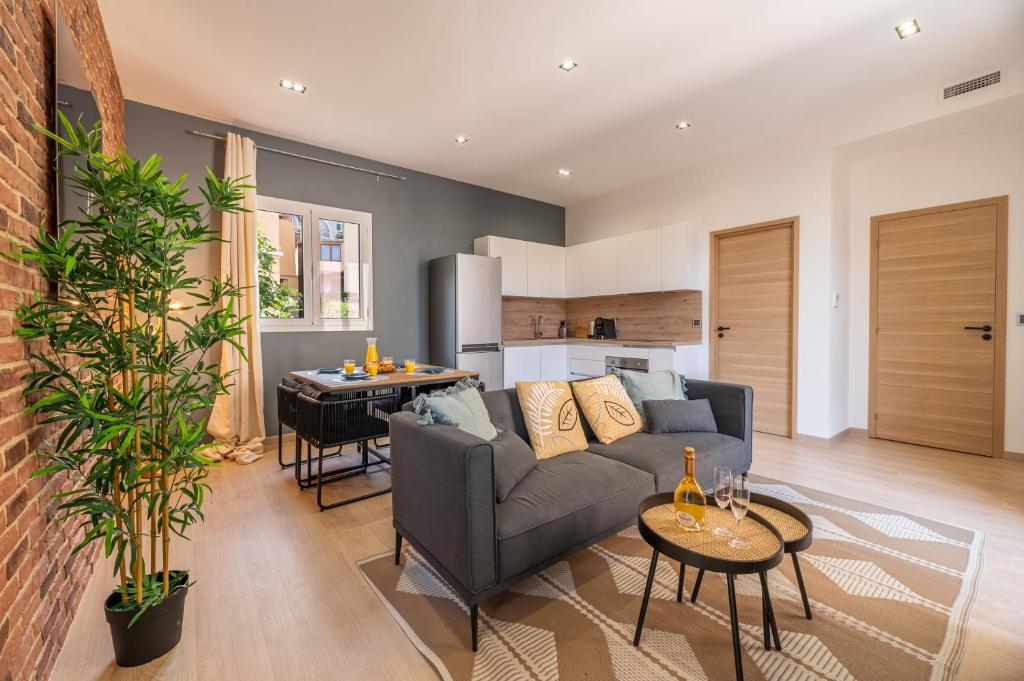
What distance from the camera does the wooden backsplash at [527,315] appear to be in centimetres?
590

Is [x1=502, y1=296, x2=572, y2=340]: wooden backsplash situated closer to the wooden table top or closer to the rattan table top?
the wooden table top

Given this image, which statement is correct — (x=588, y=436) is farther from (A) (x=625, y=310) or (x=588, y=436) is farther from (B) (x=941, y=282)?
(B) (x=941, y=282)

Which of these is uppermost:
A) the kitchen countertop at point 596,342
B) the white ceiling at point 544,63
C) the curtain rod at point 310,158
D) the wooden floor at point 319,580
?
the white ceiling at point 544,63

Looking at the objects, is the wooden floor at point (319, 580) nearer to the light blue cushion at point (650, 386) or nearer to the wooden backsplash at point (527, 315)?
the light blue cushion at point (650, 386)

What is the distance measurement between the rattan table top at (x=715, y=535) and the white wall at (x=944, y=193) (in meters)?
3.61

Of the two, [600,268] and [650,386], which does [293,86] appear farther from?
[600,268]

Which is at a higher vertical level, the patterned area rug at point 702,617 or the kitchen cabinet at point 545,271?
the kitchen cabinet at point 545,271

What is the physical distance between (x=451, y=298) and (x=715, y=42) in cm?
319

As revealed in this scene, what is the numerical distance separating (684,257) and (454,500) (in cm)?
407

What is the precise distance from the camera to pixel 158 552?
2.25 m

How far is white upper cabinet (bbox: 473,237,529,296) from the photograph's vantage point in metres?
5.38

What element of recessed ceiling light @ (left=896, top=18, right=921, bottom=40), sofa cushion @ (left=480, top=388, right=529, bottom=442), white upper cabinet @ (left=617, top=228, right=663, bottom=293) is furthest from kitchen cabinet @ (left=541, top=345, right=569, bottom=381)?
recessed ceiling light @ (left=896, top=18, right=921, bottom=40)

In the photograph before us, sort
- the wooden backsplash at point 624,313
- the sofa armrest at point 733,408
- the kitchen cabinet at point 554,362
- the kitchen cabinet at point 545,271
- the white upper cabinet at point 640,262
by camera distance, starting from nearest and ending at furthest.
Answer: the sofa armrest at point 733,408, the white upper cabinet at point 640,262, the wooden backsplash at point 624,313, the kitchen cabinet at point 554,362, the kitchen cabinet at point 545,271

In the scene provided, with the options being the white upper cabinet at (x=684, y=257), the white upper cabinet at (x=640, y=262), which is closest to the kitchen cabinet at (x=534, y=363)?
the white upper cabinet at (x=640, y=262)
